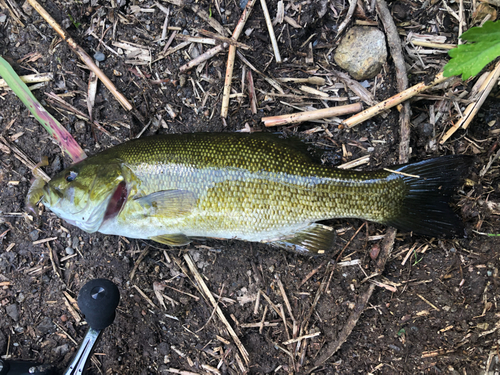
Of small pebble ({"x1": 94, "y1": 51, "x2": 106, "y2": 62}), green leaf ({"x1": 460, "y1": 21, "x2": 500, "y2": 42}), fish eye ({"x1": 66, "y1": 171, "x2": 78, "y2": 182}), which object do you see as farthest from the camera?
small pebble ({"x1": 94, "y1": 51, "x2": 106, "y2": 62})

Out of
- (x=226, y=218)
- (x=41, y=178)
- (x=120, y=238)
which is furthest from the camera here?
(x=120, y=238)

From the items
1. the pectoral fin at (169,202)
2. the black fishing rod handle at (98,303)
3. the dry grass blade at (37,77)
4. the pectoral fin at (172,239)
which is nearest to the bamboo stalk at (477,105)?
the pectoral fin at (169,202)

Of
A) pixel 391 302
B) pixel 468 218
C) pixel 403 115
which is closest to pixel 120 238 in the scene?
pixel 391 302

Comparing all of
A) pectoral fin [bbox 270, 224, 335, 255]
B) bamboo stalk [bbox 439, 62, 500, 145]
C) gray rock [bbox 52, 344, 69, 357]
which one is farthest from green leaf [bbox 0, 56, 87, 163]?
bamboo stalk [bbox 439, 62, 500, 145]

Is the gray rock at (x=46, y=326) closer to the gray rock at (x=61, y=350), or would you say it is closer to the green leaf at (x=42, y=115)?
the gray rock at (x=61, y=350)

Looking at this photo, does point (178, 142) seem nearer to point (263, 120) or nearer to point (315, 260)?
point (263, 120)

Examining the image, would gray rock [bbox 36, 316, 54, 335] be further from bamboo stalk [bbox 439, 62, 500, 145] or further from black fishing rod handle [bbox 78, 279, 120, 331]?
bamboo stalk [bbox 439, 62, 500, 145]
